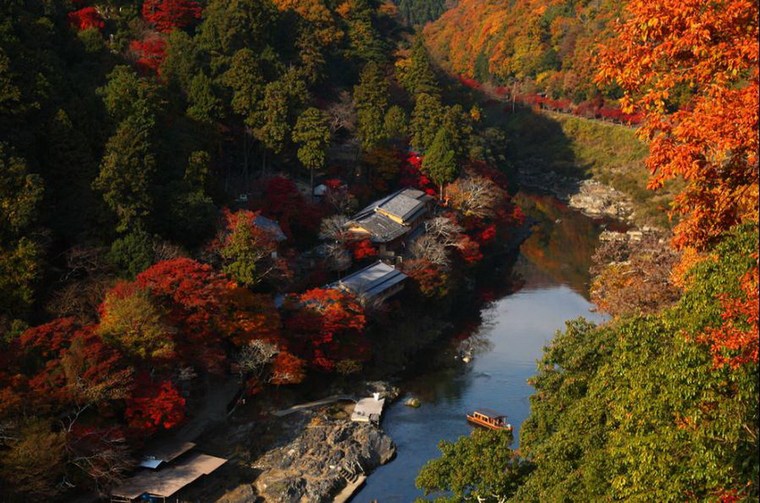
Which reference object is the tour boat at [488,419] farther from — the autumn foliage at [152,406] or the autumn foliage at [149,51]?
the autumn foliage at [149,51]

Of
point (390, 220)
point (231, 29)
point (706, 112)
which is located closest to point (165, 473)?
point (706, 112)

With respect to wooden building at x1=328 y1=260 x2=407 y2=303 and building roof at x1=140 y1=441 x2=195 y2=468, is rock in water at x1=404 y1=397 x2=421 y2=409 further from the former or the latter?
building roof at x1=140 y1=441 x2=195 y2=468

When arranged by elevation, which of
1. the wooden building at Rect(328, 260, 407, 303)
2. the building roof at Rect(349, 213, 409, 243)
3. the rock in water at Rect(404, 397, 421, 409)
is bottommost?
the rock in water at Rect(404, 397, 421, 409)

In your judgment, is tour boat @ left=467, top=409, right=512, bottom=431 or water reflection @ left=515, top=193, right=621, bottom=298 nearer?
tour boat @ left=467, top=409, right=512, bottom=431

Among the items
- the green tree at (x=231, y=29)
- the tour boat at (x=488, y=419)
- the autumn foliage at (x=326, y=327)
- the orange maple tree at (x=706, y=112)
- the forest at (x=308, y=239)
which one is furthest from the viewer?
the green tree at (x=231, y=29)

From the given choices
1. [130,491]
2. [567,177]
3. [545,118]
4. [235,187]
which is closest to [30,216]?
[130,491]

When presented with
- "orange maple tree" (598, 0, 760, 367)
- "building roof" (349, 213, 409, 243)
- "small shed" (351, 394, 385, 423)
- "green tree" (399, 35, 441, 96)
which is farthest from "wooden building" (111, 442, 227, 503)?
"green tree" (399, 35, 441, 96)

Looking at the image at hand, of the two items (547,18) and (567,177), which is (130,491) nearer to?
(567,177)

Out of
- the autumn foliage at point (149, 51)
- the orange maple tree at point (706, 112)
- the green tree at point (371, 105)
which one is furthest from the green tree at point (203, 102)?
the orange maple tree at point (706, 112)

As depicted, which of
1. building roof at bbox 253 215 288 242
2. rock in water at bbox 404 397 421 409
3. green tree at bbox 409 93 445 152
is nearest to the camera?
rock in water at bbox 404 397 421 409
